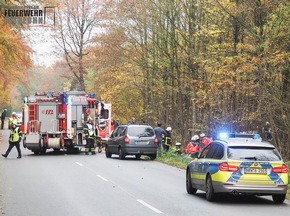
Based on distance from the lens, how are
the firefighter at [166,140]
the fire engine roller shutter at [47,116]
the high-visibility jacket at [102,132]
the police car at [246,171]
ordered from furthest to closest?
the high-visibility jacket at [102,132], the fire engine roller shutter at [47,116], the firefighter at [166,140], the police car at [246,171]

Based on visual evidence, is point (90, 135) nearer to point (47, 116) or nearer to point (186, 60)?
point (47, 116)

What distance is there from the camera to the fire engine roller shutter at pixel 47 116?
35.4 meters

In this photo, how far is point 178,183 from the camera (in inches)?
818

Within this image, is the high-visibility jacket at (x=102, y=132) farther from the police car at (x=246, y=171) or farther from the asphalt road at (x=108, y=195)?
the police car at (x=246, y=171)

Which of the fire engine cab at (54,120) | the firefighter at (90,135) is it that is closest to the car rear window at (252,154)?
the firefighter at (90,135)

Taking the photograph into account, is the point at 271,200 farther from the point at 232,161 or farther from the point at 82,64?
the point at 82,64

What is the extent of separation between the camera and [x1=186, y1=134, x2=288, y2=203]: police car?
15.1m

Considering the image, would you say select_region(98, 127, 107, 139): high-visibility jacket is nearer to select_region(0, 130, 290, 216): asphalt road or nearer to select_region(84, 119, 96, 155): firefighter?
select_region(84, 119, 96, 155): firefighter

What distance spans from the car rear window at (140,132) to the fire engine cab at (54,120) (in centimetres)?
413

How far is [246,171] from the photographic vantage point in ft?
49.8

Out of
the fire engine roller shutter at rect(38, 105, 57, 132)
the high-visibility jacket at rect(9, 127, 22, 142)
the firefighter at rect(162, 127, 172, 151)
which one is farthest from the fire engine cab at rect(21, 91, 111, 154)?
the firefighter at rect(162, 127, 172, 151)

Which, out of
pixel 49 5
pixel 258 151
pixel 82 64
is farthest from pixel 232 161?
pixel 82 64

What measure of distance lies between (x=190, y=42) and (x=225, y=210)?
21782 mm

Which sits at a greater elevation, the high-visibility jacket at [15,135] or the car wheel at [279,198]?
the high-visibility jacket at [15,135]
